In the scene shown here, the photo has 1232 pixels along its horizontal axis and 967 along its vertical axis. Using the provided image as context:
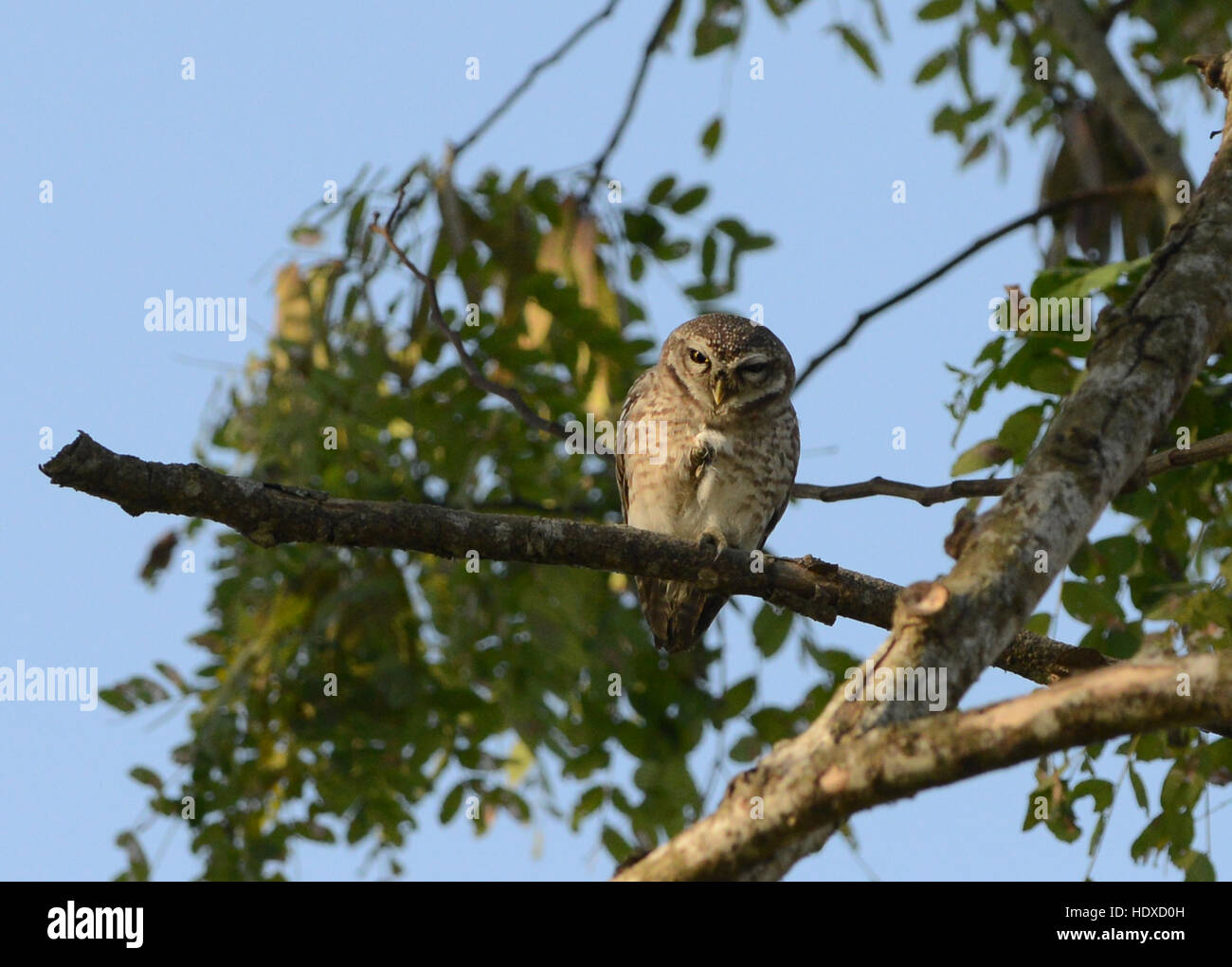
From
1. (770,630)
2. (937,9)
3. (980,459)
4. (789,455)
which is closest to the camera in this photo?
(980,459)

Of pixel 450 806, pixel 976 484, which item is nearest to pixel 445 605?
pixel 450 806

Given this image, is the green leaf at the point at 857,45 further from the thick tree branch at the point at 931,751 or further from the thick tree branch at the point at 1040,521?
the thick tree branch at the point at 931,751

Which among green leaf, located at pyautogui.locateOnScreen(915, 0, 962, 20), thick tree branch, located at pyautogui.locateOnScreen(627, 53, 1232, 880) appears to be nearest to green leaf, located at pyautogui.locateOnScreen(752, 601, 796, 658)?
thick tree branch, located at pyautogui.locateOnScreen(627, 53, 1232, 880)

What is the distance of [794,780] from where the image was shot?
1.67 metres

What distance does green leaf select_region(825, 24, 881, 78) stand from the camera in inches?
216

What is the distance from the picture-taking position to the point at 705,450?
4.64 meters

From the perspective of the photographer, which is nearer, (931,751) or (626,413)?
(931,751)

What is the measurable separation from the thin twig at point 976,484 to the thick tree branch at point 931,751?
1.29 m

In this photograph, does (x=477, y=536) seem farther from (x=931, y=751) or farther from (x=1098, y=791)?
(x=1098, y=791)

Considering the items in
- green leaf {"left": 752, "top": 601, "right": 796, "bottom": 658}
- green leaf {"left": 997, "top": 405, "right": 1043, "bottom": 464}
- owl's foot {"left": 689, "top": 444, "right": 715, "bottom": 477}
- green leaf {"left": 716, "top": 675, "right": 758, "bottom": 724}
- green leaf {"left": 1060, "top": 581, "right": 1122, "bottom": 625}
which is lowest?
green leaf {"left": 716, "top": 675, "right": 758, "bottom": 724}

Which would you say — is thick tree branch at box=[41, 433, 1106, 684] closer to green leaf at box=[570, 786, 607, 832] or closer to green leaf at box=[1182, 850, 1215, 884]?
green leaf at box=[1182, 850, 1215, 884]

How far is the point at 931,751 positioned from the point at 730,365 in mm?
3167
